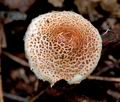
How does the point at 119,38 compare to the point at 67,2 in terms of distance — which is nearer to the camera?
the point at 119,38

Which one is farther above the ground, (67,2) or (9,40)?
(67,2)

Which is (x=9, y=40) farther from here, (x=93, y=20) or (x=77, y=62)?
(x=77, y=62)

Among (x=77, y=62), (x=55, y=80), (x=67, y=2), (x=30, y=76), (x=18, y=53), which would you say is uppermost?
(x=67, y=2)

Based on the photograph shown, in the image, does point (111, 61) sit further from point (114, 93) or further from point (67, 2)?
point (67, 2)

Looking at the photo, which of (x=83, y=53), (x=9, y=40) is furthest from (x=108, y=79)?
(x=9, y=40)

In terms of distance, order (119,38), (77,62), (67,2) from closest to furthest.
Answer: (77,62) → (119,38) → (67,2)

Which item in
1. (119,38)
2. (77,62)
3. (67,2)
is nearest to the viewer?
(77,62)
